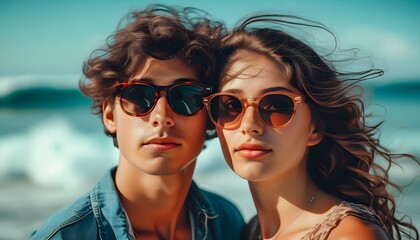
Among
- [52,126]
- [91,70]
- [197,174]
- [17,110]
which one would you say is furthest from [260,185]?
[17,110]

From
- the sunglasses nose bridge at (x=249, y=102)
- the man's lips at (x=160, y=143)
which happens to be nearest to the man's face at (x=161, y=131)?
the man's lips at (x=160, y=143)

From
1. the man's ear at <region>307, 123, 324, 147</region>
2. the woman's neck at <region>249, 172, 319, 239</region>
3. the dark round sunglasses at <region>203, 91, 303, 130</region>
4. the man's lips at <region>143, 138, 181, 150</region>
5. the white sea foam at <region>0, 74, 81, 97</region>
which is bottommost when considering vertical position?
the woman's neck at <region>249, 172, 319, 239</region>

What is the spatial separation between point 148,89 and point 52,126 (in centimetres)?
1286

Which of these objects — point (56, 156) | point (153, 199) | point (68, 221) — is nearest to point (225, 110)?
point (153, 199)

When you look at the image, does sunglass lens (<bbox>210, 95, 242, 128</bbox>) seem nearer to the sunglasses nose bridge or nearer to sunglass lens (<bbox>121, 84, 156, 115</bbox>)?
the sunglasses nose bridge

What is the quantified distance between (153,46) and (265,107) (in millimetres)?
764

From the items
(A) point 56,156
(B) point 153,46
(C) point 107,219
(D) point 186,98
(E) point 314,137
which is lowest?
(C) point 107,219

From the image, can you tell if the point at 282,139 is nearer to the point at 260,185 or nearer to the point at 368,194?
the point at 260,185

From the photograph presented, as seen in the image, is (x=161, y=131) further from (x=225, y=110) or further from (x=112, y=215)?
(x=112, y=215)

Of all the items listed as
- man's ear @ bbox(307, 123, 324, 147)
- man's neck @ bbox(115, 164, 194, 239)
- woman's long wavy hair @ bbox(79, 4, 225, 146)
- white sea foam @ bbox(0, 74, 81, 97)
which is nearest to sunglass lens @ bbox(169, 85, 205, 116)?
woman's long wavy hair @ bbox(79, 4, 225, 146)

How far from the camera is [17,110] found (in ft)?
55.2

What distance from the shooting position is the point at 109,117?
358cm

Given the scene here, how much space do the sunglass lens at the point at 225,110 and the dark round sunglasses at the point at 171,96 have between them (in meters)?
0.11

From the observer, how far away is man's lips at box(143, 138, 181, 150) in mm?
3240
